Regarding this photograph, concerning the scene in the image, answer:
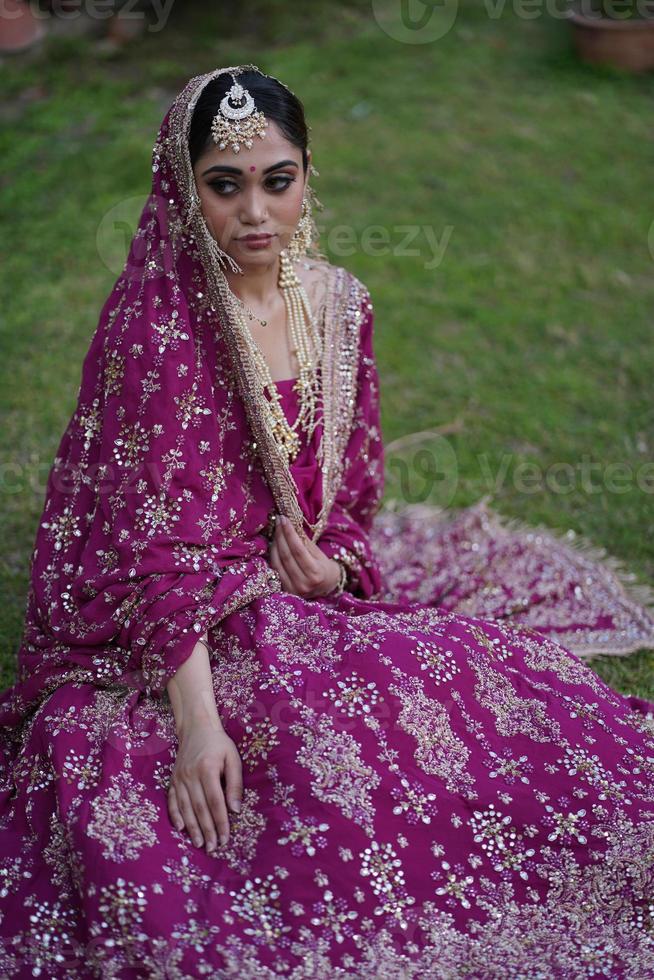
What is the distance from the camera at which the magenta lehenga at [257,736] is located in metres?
2.13

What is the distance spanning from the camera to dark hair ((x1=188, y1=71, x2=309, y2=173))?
8.16 ft

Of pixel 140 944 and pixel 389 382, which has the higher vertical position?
pixel 140 944

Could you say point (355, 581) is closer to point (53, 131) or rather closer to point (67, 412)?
point (67, 412)

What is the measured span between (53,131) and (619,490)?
4.47 metres

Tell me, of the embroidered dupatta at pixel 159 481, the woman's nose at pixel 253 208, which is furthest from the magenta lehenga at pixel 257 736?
the woman's nose at pixel 253 208

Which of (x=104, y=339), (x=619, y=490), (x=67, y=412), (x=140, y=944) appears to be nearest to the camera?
(x=140, y=944)

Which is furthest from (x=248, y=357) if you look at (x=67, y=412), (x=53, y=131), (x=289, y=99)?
(x=53, y=131)

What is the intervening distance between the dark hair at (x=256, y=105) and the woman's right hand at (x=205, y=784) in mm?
1334

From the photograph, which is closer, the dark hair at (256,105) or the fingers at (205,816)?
the fingers at (205,816)

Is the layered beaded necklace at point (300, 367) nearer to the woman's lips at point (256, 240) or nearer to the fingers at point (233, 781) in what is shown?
the woman's lips at point (256, 240)

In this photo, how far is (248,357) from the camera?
2.67 meters

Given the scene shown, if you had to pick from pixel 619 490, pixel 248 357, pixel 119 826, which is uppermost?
pixel 248 357

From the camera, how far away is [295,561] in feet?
8.96

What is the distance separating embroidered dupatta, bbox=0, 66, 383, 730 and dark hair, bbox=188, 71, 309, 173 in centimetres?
3
